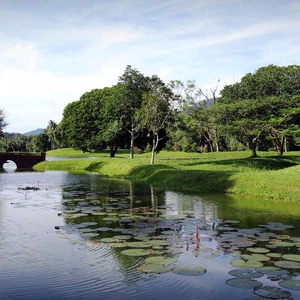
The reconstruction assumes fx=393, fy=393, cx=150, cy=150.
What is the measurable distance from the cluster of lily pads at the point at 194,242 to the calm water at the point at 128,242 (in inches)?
1.5

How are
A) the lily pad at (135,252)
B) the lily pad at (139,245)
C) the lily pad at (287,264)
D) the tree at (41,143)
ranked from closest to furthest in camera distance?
the lily pad at (287,264), the lily pad at (135,252), the lily pad at (139,245), the tree at (41,143)

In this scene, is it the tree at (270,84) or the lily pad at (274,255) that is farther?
the tree at (270,84)

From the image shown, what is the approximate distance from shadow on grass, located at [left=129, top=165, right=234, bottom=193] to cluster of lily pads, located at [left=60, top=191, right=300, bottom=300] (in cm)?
986

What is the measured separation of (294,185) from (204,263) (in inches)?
636

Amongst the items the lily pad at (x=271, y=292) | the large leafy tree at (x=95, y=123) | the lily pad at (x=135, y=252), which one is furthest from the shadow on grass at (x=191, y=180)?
the large leafy tree at (x=95, y=123)

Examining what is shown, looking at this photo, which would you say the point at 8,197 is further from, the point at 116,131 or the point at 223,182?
the point at 116,131

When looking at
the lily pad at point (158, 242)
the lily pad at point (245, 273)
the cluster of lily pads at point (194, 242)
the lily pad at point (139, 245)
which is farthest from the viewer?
the lily pad at point (158, 242)

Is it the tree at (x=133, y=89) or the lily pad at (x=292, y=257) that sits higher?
the tree at (x=133, y=89)

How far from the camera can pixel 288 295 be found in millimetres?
8812

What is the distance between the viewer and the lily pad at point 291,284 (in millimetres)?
9195

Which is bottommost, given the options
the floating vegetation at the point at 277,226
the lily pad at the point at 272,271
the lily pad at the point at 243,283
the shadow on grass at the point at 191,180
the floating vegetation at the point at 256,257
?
the floating vegetation at the point at 277,226

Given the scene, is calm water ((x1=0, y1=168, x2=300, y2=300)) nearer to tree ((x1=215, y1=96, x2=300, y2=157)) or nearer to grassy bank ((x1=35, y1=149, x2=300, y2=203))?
grassy bank ((x1=35, y1=149, x2=300, y2=203))

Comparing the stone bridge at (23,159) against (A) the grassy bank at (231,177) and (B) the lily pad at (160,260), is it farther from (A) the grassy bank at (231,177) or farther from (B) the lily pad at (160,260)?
(B) the lily pad at (160,260)

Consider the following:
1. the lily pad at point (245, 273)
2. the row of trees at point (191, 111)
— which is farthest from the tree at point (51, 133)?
the lily pad at point (245, 273)
